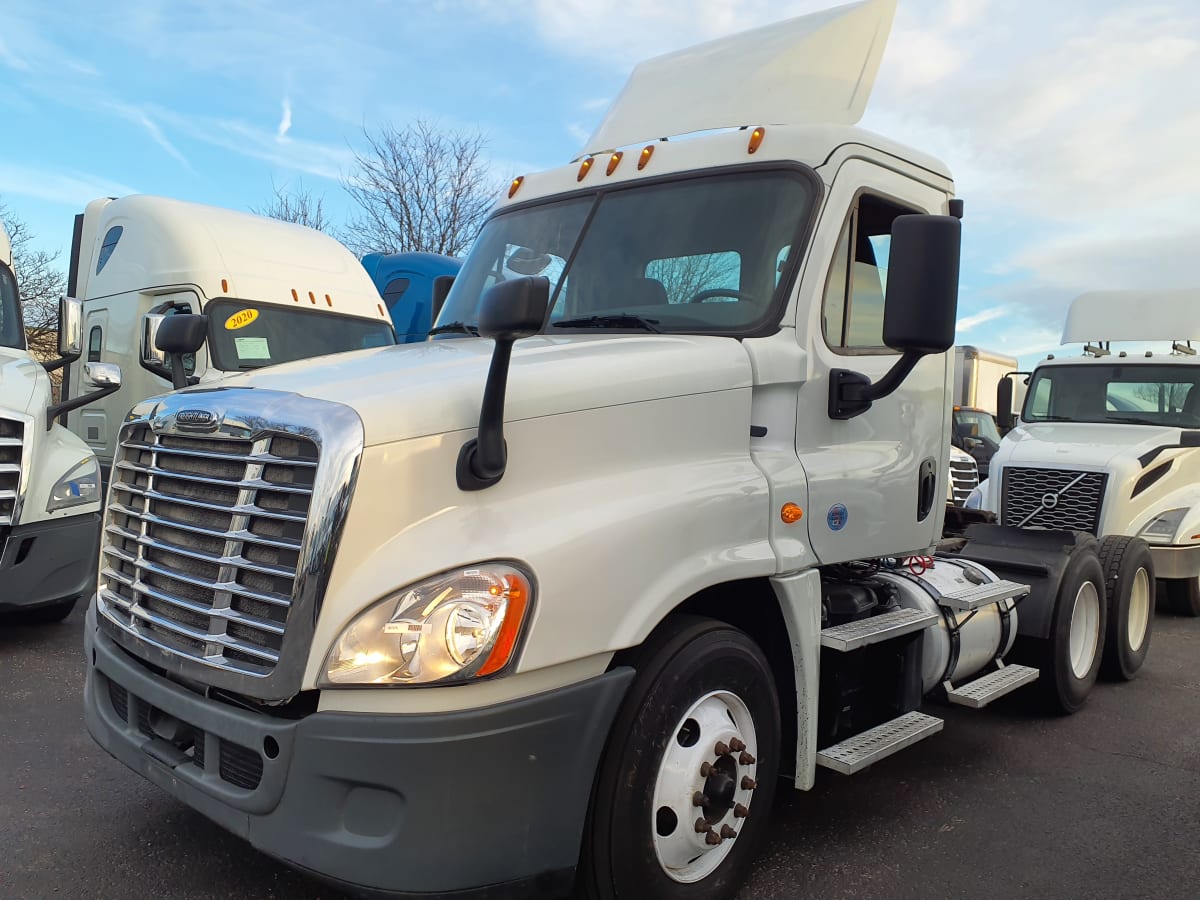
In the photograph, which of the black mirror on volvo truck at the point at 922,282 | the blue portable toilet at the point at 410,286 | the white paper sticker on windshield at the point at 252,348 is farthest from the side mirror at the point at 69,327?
the black mirror on volvo truck at the point at 922,282

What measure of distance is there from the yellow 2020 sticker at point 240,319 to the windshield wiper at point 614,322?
5.79 metres

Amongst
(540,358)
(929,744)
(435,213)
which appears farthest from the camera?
(435,213)

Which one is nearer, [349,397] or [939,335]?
[349,397]

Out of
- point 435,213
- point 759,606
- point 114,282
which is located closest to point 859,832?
point 759,606

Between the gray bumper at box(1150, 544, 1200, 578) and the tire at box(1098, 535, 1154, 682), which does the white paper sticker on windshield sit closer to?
the tire at box(1098, 535, 1154, 682)

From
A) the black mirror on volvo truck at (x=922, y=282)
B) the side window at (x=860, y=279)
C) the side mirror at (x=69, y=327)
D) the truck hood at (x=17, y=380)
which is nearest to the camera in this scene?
the black mirror on volvo truck at (x=922, y=282)

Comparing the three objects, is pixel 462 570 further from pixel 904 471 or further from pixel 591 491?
pixel 904 471

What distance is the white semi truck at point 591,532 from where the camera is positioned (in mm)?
2455

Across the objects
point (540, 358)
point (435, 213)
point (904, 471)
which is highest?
point (435, 213)

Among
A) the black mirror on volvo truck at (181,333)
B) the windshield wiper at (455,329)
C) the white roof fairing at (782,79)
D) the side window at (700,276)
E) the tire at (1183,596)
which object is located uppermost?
the white roof fairing at (782,79)

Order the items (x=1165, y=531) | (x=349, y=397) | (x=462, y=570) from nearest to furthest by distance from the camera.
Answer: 1. (x=462, y=570)
2. (x=349, y=397)
3. (x=1165, y=531)

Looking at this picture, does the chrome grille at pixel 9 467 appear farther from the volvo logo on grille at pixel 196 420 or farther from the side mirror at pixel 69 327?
the volvo logo on grille at pixel 196 420

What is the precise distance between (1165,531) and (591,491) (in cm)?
721

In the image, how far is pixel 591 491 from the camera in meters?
2.80
